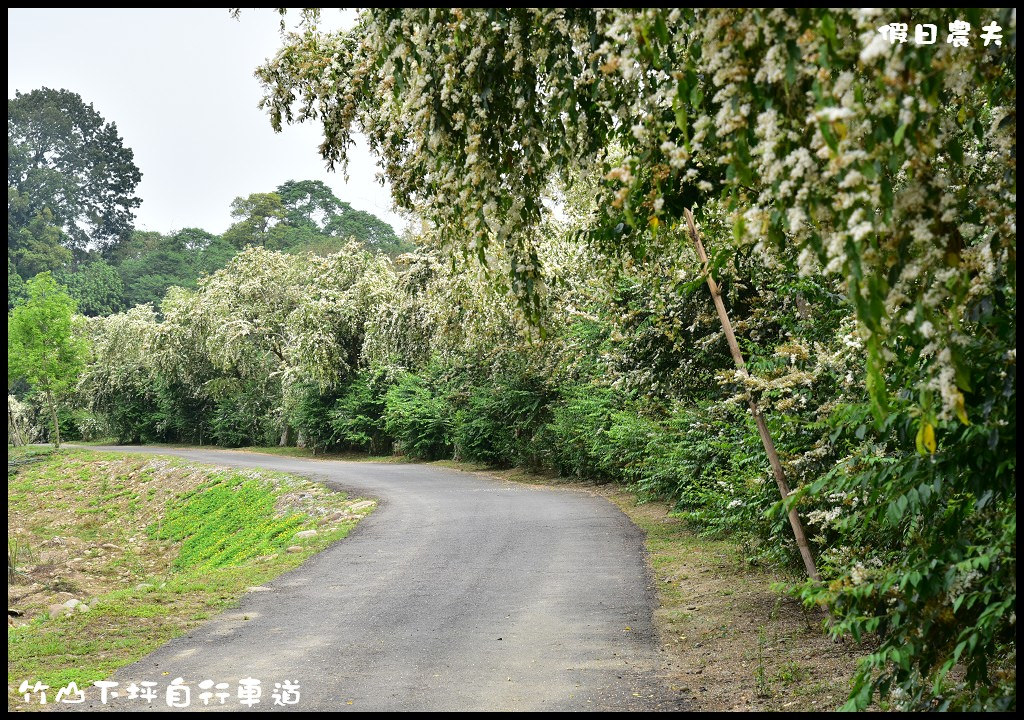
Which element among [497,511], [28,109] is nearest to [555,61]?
[497,511]

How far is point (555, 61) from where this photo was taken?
4.14 metres

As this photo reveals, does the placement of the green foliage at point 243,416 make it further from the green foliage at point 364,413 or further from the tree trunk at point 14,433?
the tree trunk at point 14,433

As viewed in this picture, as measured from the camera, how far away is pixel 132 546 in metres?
18.2

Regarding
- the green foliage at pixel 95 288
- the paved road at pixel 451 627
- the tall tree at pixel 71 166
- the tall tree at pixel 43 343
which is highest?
the tall tree at pixel 71 166

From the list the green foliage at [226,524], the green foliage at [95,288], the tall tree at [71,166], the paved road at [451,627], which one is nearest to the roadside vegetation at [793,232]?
the paved road at [451,627]

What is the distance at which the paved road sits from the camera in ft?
17.7

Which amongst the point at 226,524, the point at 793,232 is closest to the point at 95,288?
the point at 226,524

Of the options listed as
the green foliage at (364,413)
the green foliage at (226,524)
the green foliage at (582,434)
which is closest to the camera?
the green foliage at (226,524)

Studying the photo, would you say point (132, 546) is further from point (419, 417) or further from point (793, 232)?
point (793, 232)

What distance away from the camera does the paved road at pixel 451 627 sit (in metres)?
5.39

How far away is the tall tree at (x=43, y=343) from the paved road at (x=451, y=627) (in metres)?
24.3

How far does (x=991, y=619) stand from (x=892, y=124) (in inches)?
69.2

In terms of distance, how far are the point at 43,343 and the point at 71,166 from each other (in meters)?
47.6

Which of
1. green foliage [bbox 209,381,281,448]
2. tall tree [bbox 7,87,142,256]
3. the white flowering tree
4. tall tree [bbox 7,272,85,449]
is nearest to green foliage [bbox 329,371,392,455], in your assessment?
green foliage [bbox 209,381,281,448]
